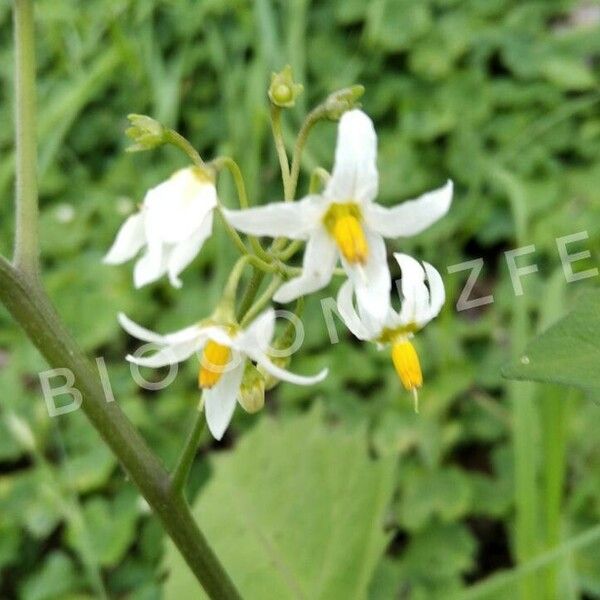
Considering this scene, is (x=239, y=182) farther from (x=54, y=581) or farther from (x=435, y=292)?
(x=54, y=581)

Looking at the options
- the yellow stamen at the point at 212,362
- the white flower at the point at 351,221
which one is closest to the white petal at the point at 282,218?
the white flower at the point at 351,221

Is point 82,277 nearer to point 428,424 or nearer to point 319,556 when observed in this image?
point 428,424

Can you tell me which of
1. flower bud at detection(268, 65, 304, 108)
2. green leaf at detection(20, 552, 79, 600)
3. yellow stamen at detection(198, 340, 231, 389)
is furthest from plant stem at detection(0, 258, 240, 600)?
green leaf at detection(20, 552, 79, 600)

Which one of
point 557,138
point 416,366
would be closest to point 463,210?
point 557,138

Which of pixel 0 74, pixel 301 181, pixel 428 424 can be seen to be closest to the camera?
pixel 428 424

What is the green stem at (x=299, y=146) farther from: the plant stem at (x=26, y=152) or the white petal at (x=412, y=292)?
the plant stem at (x=26, y=152)
